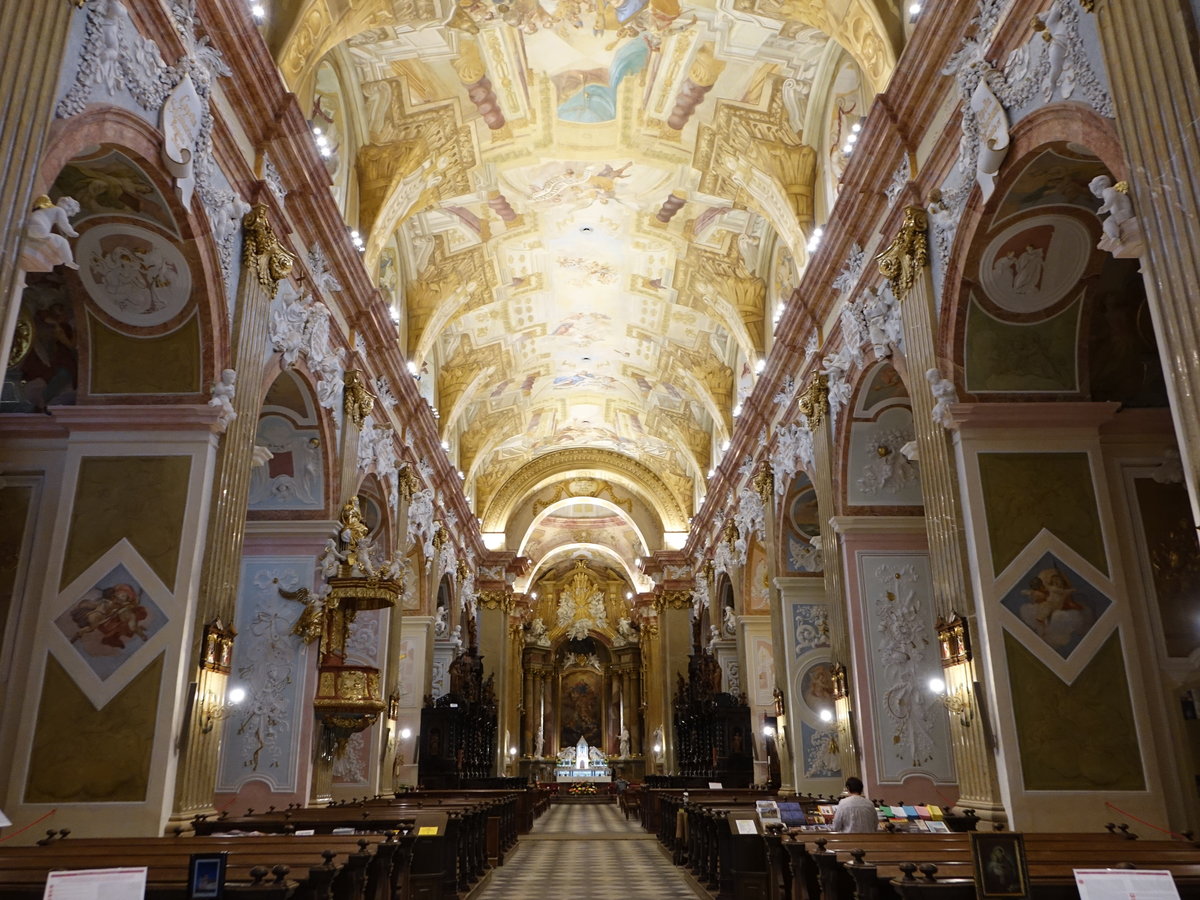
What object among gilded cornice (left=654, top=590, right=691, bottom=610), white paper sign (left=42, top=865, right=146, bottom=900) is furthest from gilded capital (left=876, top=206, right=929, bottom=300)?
gilded cornice (left=654, top=590, right=691, bottom=610)

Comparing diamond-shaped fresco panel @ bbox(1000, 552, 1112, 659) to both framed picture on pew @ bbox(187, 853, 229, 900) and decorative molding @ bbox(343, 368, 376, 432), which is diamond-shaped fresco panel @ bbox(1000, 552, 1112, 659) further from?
decorative molding @ bbox(343, 368, 376, 432)

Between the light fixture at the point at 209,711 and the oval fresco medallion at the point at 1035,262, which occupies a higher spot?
the oval fresco medallion at the point at 1035,262

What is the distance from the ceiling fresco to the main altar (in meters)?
19.6

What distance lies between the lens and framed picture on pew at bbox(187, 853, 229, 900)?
3.97m

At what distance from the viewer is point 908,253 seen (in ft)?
31.0

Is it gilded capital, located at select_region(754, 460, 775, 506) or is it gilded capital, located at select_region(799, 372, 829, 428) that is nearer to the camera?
gilded capital, located at select_region(799, 372, 829, 428)

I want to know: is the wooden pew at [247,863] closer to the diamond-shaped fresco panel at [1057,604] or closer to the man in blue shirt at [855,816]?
the man in blue shirt at [855,816]

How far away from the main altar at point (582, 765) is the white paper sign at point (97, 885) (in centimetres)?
3461

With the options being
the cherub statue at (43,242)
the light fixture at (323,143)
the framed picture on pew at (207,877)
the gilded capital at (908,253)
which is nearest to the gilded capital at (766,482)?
the gilded capital at (908,253)

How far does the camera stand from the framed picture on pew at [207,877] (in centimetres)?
397

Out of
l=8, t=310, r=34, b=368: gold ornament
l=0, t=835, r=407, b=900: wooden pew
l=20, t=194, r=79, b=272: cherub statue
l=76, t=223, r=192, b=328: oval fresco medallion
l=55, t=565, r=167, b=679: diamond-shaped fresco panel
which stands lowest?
l=0, t=835, r=407, b=900: wooden pew

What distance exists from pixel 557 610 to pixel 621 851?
2623 cm

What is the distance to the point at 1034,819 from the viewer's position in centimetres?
746

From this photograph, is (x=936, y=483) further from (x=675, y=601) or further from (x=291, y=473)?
(x=675, y=601)
